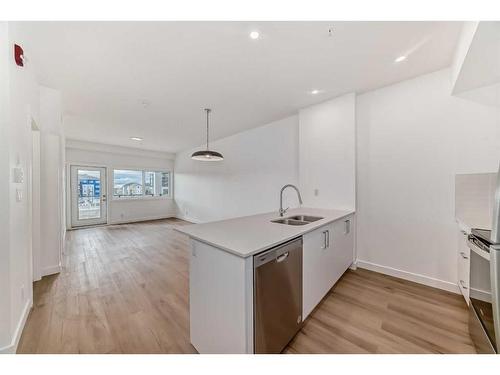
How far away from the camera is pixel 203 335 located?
139 centimetres

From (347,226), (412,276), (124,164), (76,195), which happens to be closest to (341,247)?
(347,226)

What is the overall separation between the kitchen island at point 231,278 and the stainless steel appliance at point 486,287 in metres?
1.05

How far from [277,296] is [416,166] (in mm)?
2495

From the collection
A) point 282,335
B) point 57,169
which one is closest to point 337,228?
point 282,335

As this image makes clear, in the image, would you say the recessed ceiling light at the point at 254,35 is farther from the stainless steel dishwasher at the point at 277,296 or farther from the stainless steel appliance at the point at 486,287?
the stainless steel appliance at the point at 486,287

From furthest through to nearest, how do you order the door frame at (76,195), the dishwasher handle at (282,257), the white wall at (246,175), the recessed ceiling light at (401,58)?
the door frame at (76,195)
the white wall at (246,175)
the recessed ceiling light at (401,58)
the dishwasher handle at (282,257)

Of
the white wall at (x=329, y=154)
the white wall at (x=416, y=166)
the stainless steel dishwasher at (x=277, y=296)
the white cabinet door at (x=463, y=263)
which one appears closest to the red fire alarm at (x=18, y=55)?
the stainless steel dishwasher at (x=277, y=296)

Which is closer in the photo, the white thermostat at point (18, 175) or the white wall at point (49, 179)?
the white thermostat at point (18, 175)

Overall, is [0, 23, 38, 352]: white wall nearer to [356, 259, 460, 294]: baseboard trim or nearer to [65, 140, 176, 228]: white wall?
[356, 259, 460, 294]: baseboard trim

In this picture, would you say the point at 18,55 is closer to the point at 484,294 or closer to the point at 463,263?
the point at 484,294

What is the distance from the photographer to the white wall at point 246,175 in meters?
4.15

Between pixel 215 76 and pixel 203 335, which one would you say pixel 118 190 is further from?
pixel 203 335

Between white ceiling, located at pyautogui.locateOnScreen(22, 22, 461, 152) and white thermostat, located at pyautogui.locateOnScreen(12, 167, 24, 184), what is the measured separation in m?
1.22
